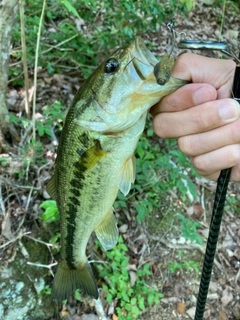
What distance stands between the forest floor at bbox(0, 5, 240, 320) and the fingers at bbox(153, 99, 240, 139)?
1.84 meters

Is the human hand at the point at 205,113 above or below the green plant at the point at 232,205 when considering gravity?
above

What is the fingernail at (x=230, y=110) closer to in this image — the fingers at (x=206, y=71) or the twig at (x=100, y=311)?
the fingers at (x=206, y=71)

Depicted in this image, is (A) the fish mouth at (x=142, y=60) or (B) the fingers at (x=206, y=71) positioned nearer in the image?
(A) the fish mouth at (x=142, y=60)

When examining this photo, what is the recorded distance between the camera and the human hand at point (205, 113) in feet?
4.22

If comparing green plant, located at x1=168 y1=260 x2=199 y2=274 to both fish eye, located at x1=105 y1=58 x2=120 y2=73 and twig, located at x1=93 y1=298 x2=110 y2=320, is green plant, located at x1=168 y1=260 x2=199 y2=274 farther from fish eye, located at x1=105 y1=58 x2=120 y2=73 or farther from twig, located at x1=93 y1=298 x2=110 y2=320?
fish eye, located at x1=105 y1=58 x2=120 y2=73

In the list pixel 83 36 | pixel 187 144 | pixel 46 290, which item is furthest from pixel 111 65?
pixel 83 36

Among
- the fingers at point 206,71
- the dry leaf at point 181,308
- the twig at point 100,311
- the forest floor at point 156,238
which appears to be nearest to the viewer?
the fingers at point 206,71

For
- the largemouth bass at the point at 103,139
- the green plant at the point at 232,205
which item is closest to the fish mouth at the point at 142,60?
the largemouth bass at the point at 103,139

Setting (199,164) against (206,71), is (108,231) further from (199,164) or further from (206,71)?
(206,71)

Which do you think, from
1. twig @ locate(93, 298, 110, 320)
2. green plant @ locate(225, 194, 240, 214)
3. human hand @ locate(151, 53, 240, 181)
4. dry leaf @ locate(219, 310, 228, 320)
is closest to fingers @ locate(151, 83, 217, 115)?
human hand @ locate(151, 53, 240, 181)

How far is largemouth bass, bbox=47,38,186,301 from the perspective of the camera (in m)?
1.25

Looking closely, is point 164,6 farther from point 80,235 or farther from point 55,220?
point 80,235

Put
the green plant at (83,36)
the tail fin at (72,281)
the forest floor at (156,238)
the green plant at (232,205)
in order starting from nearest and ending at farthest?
the tail fin at (72,281)
the forest floor at (156,238)
the green plant at (83,36)
the green plant at (232,205)

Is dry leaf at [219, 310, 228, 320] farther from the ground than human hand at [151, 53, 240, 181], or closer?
closer
